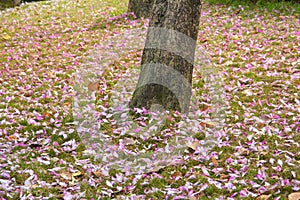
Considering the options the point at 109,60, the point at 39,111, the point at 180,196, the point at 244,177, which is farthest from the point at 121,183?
the point at 109,60

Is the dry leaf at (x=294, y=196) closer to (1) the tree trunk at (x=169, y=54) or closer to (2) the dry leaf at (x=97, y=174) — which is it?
(2) the dry leaf at (x=97, y=174)

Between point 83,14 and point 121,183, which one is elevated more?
point 83,14

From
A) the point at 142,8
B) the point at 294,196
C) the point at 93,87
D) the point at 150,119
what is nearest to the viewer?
the point at 294,196

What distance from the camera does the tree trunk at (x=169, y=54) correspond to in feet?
18.6

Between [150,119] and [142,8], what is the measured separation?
662 centimetres

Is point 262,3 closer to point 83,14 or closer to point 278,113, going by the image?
point 83,14

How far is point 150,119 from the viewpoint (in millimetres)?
5574

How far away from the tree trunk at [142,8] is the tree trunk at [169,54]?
5.73 m

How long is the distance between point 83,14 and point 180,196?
33.7 ft

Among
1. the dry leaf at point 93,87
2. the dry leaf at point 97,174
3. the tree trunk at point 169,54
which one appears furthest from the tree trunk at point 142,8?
the dry leaf at point 97,174

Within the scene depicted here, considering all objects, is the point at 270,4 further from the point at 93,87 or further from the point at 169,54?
the point at 169,54

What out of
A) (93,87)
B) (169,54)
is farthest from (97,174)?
(93,87)

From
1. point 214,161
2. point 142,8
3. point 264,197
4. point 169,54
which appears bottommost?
point 264,197

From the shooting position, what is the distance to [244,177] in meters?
4.34
